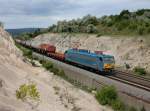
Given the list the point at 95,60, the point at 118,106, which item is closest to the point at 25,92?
the point at 118,106

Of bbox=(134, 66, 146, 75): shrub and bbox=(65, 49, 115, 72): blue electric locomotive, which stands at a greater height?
bbox=(65, 49, 115, 72): blue electric locomotive

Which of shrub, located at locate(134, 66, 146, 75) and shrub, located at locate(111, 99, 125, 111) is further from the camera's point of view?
shrub, located at locate(134, 66, 146, 75)

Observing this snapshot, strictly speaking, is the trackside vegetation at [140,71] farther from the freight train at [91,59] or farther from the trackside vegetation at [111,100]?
the trackside vegetation at [111,100]

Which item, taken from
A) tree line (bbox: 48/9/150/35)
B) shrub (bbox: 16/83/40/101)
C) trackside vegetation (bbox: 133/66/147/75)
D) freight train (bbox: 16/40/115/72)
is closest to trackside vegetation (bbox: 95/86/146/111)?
shrub (bbox: 16/83/40/101)

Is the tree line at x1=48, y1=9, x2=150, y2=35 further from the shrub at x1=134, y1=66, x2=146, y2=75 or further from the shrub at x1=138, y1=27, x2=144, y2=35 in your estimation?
the shrub at x1=134, y1=66, x2=146, y2=75

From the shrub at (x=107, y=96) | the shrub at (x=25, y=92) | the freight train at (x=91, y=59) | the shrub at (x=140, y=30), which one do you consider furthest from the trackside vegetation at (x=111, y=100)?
the shrub at (x=140, y=30)

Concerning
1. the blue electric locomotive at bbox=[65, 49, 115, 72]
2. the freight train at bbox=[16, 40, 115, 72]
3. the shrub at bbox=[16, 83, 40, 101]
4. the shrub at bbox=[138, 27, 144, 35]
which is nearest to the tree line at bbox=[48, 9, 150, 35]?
the shrub at bbox=[138, 27, 144, 35]

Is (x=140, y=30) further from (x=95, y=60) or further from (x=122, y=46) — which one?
(x=95, y=60)

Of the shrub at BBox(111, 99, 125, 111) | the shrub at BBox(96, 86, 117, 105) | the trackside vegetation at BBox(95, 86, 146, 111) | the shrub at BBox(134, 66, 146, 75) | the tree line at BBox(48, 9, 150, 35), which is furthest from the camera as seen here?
the tree line at BBox(48, 9, 150, 35)

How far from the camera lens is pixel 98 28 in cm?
8594

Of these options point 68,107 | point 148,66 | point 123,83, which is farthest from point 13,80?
point 148,66

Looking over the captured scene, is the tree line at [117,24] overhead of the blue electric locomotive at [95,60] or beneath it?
overhead

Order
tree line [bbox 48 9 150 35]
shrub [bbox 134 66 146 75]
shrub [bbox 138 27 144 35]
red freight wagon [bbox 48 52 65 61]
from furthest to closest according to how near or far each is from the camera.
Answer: tree line [bbox 48 9 150 35], shrub [bbox 138 27 144 35], red freight wagon [bbox 48 52 65 61], shrub [bbox 134 66 146 75]

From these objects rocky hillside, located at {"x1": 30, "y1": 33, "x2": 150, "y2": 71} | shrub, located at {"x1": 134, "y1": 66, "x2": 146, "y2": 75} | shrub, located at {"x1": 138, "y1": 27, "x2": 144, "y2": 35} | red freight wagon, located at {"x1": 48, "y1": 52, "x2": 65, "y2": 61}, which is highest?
shrub, located at {"x1": 138, "y1": 27, "x2": 144, "y2": 35}
